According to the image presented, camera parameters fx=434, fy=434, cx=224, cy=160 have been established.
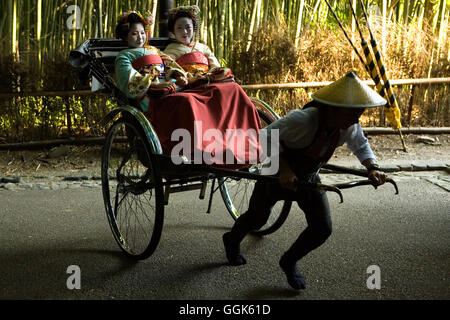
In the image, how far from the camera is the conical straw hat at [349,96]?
1774mm

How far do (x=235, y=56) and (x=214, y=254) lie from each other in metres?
3.50

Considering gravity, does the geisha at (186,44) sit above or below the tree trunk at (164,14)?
below

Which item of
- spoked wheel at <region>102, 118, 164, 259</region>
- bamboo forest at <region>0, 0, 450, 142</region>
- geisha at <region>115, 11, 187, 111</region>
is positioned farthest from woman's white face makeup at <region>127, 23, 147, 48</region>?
bamboo forest at <region>0, 0, 450, 142</region>

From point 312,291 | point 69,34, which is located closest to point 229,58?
point 69,34

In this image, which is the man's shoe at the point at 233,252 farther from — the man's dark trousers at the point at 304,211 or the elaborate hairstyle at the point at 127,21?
the elaborate hairstyle at the point at 127,21

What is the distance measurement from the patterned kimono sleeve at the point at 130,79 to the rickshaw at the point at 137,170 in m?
0.09

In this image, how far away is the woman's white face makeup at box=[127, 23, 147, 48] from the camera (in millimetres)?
2846

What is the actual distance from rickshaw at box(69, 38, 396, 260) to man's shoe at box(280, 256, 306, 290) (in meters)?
0.47

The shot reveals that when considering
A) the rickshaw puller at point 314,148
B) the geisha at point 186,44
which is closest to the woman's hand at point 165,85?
the geisha at point 186,44

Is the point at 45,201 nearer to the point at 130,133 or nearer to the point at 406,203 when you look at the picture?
the point at 130,133

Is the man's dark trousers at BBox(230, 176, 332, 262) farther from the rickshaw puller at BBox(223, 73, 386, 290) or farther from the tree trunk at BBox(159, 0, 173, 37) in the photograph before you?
the tree trunk at BBox(159, 0, 173, 37)

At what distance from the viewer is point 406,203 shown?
3594mm

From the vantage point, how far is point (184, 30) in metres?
2.91

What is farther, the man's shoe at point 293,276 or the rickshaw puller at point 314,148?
the man's shoe at point 293,276
